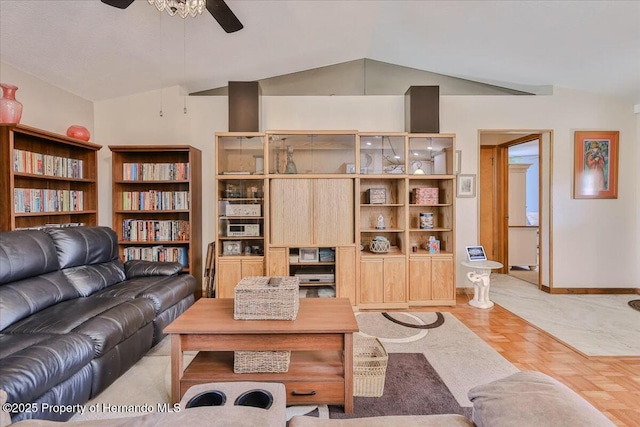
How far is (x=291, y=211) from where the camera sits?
3.72m

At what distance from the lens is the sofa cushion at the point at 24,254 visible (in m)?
2.05

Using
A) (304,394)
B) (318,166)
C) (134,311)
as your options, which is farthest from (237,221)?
(304,394)

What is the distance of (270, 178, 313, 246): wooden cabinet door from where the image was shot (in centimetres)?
371

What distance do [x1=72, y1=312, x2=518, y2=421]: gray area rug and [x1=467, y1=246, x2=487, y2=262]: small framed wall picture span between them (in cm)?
106

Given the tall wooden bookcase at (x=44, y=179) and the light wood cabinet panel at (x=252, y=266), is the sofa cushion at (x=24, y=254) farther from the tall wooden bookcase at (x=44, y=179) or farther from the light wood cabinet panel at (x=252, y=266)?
the light wood cabinet panel at (x=252, y=266)

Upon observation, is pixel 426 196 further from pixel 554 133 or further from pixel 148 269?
pixel 148 269

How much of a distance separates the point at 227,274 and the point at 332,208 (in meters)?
1.50

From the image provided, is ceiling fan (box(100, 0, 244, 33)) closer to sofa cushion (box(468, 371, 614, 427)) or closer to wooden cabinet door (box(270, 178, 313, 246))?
wooden cabinet door (box(270, 178, 313, 246))

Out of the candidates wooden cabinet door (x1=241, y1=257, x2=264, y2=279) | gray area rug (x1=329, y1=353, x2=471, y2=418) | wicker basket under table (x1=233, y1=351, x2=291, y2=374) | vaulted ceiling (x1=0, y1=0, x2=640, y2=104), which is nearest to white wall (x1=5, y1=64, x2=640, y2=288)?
vaulted ceiling (x1=0, y1=0, x2=640, y2=104)

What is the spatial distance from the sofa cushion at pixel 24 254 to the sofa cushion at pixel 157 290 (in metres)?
0.44

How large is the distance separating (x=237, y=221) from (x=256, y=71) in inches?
78.8

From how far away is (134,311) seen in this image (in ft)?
7.44

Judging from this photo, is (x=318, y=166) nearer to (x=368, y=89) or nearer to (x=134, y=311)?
(x=368, y=89)

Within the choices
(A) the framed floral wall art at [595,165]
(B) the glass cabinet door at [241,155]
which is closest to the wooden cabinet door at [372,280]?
(B) the glass cabinet door at [241,155]
